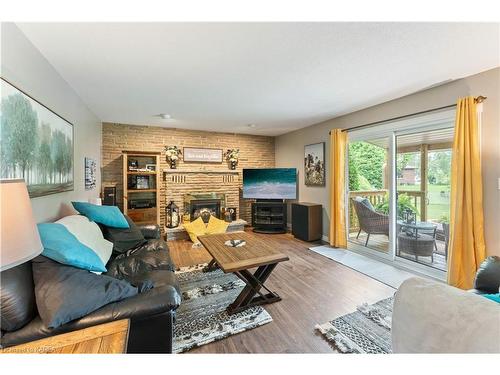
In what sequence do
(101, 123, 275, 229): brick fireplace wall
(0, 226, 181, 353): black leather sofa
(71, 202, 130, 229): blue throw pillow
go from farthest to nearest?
1. (101, 123, 275, 229): brick fireplace wall
2. (71, 202, 130, 229): blue throw pillow
3. (0, 226, 181, 353): black leather sofa

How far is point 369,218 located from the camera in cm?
361

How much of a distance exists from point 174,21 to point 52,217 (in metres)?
1.96

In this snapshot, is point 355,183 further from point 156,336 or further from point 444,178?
point 156,336

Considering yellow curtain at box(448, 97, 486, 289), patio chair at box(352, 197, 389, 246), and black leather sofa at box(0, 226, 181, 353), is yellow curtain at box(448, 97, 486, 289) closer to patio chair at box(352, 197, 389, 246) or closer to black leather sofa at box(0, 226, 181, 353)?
patio chair at box(352, 197, 389, 246)

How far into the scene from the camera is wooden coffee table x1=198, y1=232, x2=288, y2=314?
2014mm

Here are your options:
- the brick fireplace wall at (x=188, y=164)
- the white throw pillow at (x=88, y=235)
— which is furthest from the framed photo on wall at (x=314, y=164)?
the white throw pillow at (x=88, y=235)

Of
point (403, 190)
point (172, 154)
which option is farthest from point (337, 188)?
point (172, 154)

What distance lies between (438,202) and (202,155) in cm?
420

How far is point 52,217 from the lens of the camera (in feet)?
6.64

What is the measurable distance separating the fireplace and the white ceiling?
214 cm

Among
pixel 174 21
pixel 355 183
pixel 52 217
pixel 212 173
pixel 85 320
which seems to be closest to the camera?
pixel 85 320

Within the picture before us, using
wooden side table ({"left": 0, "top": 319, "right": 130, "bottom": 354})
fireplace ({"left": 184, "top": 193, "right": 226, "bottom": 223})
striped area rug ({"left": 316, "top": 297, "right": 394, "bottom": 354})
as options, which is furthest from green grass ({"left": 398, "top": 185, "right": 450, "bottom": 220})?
fireplace ({"left": 184, "top": 193, "right": 226, "bottom": 223})
